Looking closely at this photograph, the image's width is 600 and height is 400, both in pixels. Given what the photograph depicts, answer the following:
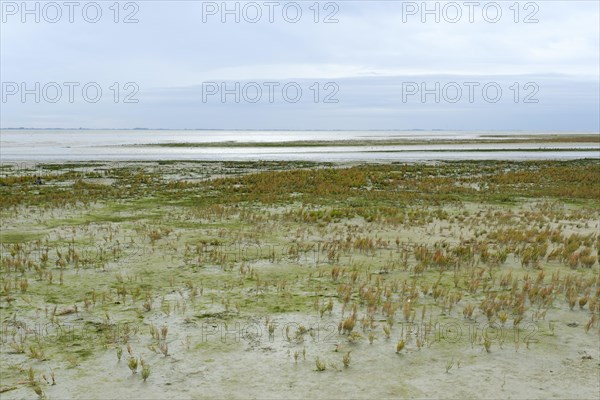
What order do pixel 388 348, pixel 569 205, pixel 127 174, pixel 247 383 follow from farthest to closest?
pixel 127 174 → pixel 569 205 → pixel 388 348 → pixel 247 383

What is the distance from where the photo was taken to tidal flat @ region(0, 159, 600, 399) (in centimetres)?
614

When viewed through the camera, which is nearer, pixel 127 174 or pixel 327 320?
pixel 327 320

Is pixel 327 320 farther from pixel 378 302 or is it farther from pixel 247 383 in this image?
pixel 247 383

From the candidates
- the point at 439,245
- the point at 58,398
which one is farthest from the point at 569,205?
the point at 58,398

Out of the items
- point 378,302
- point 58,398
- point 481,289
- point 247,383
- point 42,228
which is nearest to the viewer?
point 58,398

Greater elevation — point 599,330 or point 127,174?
point 127,174

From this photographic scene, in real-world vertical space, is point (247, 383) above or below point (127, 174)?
below

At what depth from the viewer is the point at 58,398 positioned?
18.7 feet

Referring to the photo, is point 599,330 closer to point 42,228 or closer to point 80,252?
point 80,252

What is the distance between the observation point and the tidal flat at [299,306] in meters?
6.14

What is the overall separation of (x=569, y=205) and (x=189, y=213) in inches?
613

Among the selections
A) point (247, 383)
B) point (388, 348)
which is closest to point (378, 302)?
point (388, 348)

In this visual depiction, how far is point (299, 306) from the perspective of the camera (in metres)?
8.70

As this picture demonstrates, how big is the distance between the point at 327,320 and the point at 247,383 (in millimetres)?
2254
